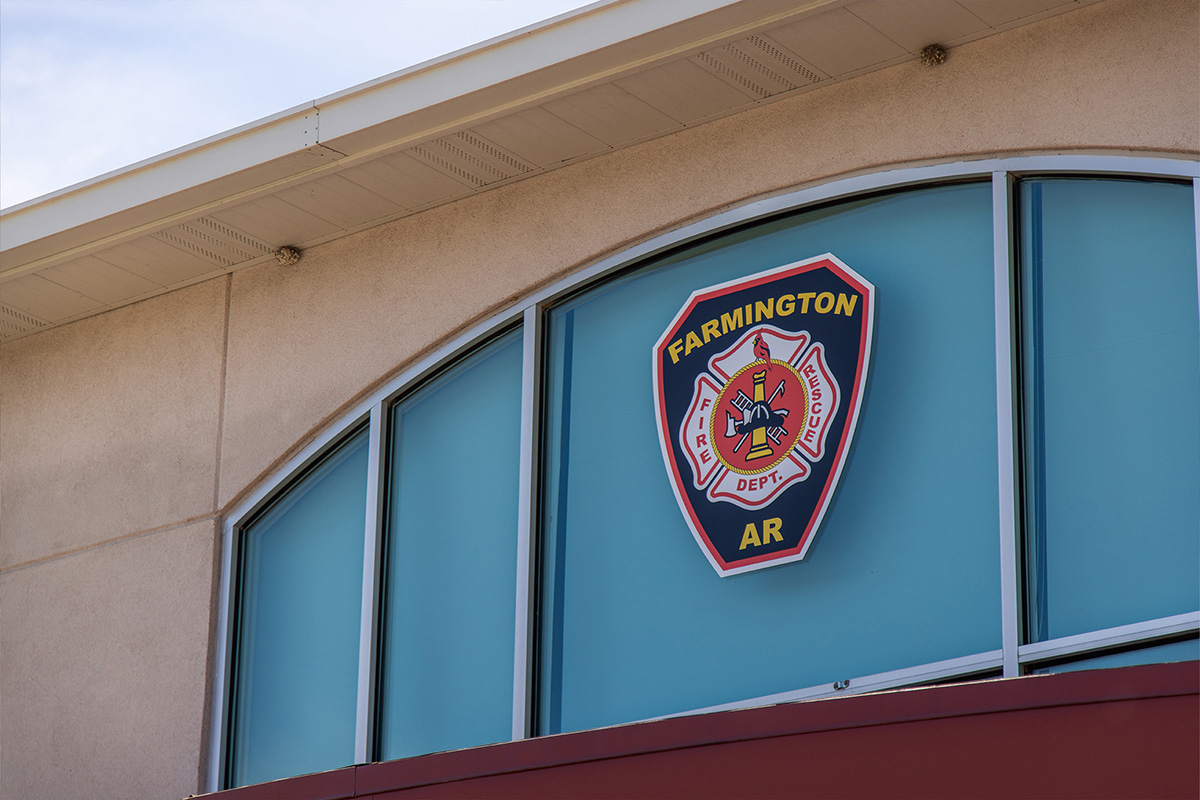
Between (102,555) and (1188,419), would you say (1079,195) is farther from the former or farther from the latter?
(102,555)

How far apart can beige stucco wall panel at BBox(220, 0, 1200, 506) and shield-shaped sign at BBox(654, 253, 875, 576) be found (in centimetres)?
53

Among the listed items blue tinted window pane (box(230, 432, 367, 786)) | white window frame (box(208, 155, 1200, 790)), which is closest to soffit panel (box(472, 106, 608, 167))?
white window frame (box(208, 155, 1200, 790))

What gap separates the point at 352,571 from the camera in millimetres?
7762

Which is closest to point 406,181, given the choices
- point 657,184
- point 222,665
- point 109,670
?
point 657,184

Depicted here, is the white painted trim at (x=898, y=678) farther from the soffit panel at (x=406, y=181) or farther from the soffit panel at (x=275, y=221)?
the soffit panel at (x=275, y=221)

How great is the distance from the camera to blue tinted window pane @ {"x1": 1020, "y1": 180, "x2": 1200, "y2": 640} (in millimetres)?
5664

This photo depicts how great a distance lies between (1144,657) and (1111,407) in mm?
923

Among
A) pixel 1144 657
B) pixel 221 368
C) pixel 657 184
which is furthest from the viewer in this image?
pixel 221 368

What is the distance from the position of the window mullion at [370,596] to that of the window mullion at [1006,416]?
118 inches

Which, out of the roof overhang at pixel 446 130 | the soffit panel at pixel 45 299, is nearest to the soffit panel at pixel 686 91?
the roof overhang at pixel 446 130

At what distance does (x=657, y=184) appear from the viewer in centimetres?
734

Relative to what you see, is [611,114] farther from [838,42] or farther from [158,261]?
[158,261]

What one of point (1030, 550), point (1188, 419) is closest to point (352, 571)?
point (1030, 550)

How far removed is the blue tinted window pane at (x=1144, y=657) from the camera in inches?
214
